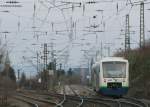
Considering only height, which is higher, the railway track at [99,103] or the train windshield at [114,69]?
the train windshield at [114,69]

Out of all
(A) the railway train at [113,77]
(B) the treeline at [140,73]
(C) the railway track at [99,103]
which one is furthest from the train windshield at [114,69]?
(B) the treeline at [140,73]

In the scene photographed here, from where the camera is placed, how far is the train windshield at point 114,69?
4100 cm

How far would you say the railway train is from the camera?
40.8 meters

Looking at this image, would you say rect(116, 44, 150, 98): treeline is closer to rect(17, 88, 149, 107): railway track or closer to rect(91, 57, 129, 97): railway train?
rect(91, 57, 129, 97): railway train

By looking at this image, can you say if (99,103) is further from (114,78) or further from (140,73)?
(140,73)

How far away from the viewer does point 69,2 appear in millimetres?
→ 33750

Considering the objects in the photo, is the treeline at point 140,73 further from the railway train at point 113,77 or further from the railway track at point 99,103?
the railway track at point 99,103

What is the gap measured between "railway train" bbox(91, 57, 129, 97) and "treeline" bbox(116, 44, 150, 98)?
839 cm

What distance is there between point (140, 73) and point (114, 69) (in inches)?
597

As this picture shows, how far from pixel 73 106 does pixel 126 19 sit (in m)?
41.3

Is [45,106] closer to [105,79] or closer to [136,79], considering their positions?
[105,79]

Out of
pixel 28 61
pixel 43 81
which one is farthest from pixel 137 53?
pixel 28 61

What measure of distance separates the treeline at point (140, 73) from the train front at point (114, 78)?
8390mm

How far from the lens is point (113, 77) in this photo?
134 feet
